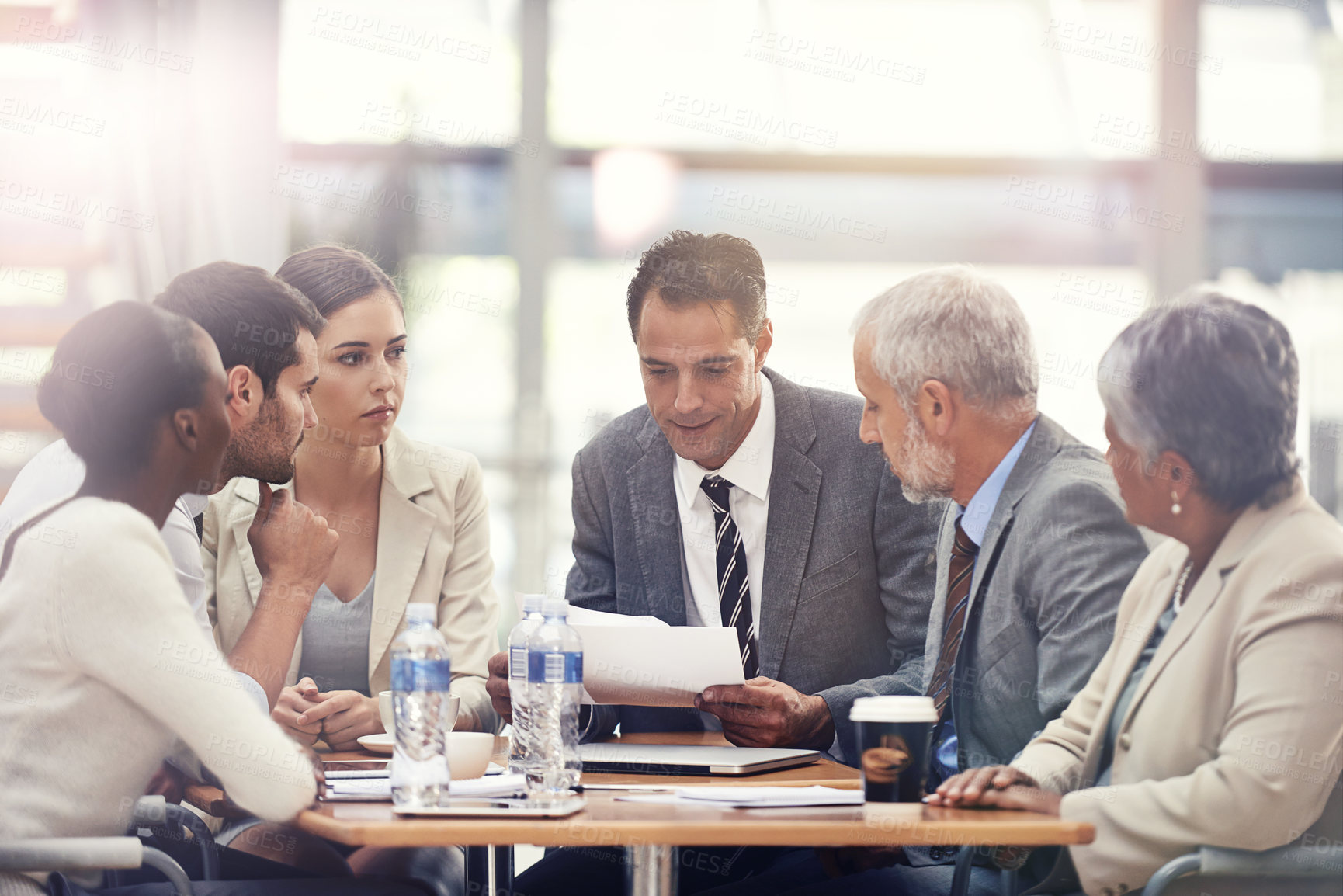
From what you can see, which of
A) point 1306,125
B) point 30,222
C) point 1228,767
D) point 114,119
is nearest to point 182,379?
point 1228,767

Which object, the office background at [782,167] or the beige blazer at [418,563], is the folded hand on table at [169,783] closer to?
the beige blazer at [418,563]

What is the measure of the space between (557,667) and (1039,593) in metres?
0.82

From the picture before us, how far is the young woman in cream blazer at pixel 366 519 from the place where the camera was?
2.40 metres

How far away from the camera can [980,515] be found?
2100 mm

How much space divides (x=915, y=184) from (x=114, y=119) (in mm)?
3275

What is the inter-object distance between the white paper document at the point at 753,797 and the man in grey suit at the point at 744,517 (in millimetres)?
712

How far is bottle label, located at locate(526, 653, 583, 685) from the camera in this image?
1.54m

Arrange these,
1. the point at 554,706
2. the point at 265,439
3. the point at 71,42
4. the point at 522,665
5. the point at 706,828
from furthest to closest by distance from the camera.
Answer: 1. the point at 71,42
2. the point at 265,439
3. the point at 522,665
4. the point at 554,706
5. the point at 706,828

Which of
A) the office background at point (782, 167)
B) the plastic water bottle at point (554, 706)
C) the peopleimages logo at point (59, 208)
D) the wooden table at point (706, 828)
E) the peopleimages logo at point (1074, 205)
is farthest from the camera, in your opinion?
the peopleimages logo at point (1074, 205)

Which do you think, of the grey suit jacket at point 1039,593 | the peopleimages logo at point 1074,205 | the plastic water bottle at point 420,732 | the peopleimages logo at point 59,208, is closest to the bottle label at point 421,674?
the plastic water bottle at point 420,732

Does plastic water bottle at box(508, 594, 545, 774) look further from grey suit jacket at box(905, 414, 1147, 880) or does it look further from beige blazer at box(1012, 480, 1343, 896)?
beige blazer at box(1012, 480, 1343, 896)

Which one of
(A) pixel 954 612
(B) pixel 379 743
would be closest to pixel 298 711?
(B) pixel 379 743

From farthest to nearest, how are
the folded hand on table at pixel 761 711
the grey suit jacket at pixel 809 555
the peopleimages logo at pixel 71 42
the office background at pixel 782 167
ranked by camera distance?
the office background at pixel 782 167 < the peopleimages logo at pixel 71 42 < the grey suit jacket at pixel 809 555 < the folded hand on table at pixel 761 711

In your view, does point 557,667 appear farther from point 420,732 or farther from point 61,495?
point 61,495
